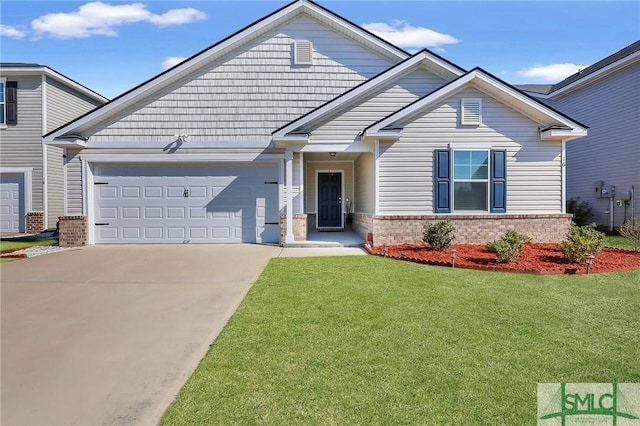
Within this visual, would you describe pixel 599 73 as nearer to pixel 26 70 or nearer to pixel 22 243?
pixel 22 243

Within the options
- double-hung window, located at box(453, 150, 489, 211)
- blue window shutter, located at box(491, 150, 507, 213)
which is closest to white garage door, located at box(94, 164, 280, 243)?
double-hung window, located at box(453, 150, 489, 211)

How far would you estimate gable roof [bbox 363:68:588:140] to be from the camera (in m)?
10.2

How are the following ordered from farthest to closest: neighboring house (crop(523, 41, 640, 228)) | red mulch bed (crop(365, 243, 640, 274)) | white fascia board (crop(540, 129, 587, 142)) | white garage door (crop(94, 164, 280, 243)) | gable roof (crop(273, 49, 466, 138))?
neighboring house (crop(523, 41, 640, 228))
white garage door (crop(94, 164, 280, 243))
gable roof (crop(273, 49, 466, 138))
white fascia board (crop(540, 129, 587, 142))
red mulch bed (crop(365, 243, 640, 274))

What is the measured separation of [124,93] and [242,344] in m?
10.9

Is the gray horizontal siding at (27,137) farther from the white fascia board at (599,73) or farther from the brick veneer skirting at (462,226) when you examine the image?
the white fascia board at (599,73)

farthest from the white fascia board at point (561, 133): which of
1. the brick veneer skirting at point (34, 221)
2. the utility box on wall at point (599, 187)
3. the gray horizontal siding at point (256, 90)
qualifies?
the brick veneer skirting at point (34, 221)

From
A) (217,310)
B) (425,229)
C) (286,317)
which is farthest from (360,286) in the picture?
(425,229)

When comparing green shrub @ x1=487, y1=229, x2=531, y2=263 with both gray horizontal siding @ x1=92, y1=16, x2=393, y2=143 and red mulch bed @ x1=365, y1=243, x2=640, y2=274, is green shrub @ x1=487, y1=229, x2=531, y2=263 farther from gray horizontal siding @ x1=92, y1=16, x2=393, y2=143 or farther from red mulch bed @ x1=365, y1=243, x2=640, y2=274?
gray horizontal siding @ x1=92, y1=16, x2=393, y2=143

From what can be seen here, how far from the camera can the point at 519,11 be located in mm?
11148

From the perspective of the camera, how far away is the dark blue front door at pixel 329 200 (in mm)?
15359

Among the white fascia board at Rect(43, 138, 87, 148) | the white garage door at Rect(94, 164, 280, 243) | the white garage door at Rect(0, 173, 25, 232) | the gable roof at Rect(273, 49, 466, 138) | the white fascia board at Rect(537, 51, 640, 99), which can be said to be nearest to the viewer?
the gable roof at Rect(273, 49, 466, 138)

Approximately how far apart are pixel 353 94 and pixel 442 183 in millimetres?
3777

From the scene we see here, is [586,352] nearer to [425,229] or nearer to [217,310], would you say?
[217,310]

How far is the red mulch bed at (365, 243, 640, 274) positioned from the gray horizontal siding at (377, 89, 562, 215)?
4.60 feet
